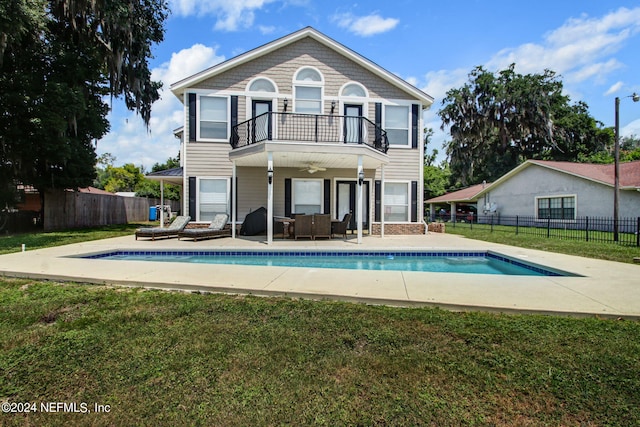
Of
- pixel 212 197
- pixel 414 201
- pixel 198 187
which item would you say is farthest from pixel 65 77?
pixel 414 201

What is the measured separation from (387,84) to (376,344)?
Answer: 13157mm

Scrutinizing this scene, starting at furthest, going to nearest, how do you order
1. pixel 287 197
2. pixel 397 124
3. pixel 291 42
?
pixel 397 124 < pixel 287 197 < pixel 291 42

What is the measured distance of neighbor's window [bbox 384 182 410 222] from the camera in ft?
46.9

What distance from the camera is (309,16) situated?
1532 cm

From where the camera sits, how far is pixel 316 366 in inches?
103

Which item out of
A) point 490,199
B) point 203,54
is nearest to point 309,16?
point 203,54

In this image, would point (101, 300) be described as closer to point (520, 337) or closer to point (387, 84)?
point (520, 337)

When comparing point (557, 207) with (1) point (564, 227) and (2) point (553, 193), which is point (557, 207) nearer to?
(2) point (553, 193)

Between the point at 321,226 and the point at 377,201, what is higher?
the point at 377,201

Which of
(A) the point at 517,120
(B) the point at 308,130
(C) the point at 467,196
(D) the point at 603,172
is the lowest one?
(C) the point at 467,196

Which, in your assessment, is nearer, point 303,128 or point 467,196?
point 303,128

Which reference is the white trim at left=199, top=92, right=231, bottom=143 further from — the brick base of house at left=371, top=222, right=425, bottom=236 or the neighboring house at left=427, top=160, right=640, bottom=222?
the neighboring house at left=427, top=160, right=640, bottom=222

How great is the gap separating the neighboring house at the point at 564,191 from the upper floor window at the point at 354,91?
14.5 metres

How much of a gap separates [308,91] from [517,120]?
82.1 ft
